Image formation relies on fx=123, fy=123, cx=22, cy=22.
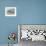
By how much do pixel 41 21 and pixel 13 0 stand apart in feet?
3.36

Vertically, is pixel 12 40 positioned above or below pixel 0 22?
below

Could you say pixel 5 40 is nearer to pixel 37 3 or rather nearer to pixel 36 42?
pixel 36 42

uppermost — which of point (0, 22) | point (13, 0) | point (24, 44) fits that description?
point (13, 0)

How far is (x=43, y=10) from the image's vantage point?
3613mm

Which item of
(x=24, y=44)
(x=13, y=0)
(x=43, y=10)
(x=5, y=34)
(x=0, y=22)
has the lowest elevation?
(x=24, y=44)

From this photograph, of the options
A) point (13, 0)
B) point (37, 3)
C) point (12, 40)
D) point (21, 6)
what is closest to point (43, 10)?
point (37, 3)

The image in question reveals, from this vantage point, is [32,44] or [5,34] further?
[5,34]

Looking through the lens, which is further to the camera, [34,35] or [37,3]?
[37,3]

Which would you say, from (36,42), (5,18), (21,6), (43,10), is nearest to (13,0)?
(21,6)

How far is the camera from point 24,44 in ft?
11.0

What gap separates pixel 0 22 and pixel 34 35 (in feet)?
3.50

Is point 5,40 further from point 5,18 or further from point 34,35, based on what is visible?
point 34,35

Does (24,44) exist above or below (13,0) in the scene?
below

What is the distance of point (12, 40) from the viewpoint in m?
3.45
